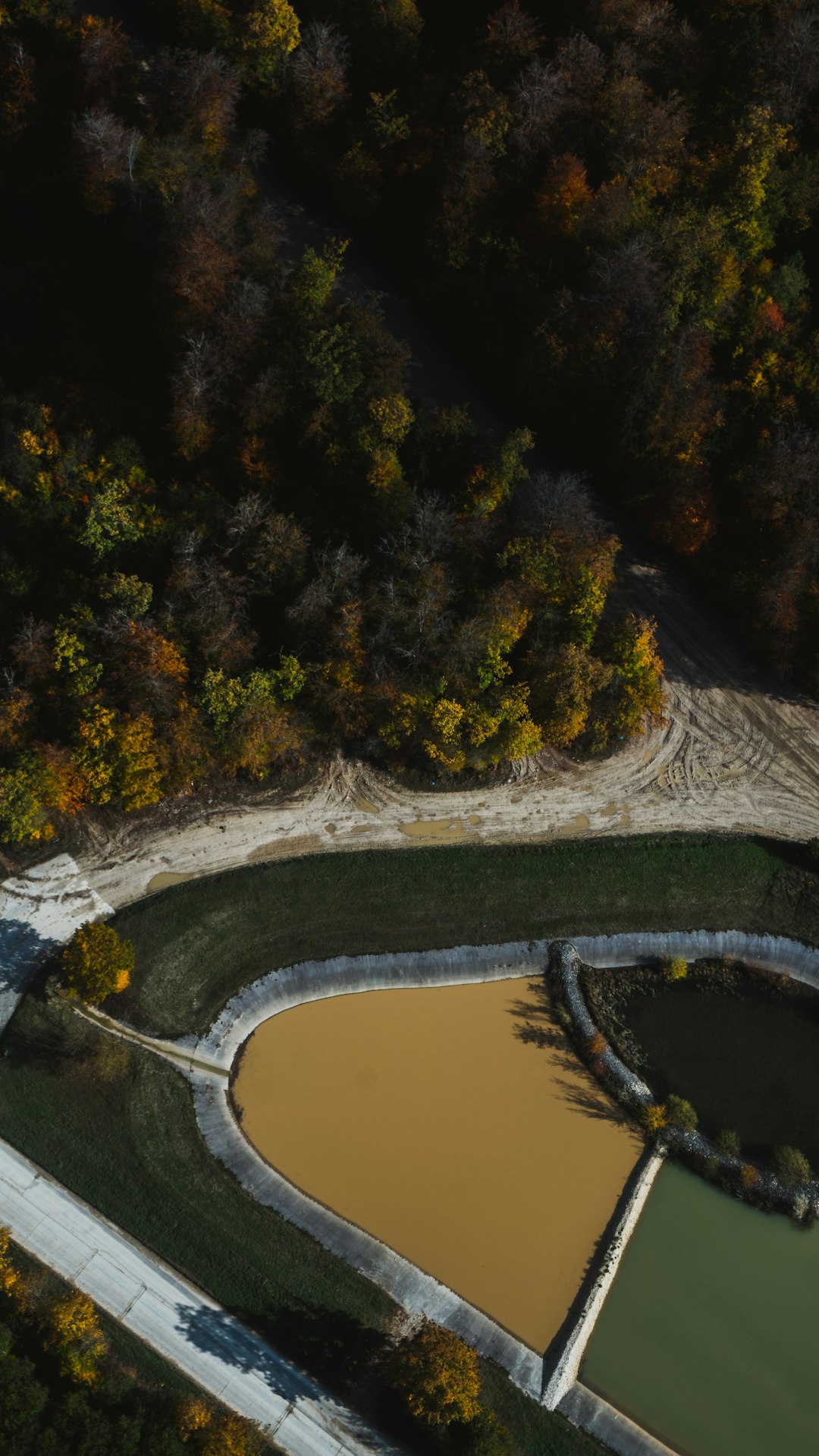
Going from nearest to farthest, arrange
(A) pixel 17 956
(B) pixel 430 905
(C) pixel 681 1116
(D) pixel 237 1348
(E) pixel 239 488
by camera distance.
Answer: (D) pixel 237 1348
(A) pixel 17 956
(C) pixel 681 1116
(B) pixel 430 905
(E) pixel 239 488

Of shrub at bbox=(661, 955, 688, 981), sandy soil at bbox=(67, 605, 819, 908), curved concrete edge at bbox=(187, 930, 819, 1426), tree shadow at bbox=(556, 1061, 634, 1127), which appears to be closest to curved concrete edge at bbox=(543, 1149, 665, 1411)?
curved concrete edge at bbox=(187, 930, 819, 1426)

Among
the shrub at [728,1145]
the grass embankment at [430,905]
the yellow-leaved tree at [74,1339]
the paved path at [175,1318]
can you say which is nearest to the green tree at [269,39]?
the grass embankment at [430,905]

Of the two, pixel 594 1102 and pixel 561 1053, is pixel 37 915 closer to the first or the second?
pixel 561 1053

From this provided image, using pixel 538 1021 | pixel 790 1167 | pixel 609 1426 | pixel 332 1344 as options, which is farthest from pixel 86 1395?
pixel 790 1167

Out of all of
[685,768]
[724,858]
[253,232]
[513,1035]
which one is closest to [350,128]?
[253,232]

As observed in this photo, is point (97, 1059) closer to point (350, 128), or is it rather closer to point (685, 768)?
point (685, 768)

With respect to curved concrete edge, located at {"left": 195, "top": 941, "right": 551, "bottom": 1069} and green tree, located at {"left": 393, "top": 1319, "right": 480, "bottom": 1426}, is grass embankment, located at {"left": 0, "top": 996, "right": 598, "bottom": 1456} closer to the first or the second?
green tree, located at {"left": 393, "top": 1319, "right": 480, "bottom": 1426}
